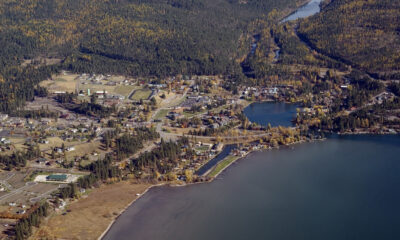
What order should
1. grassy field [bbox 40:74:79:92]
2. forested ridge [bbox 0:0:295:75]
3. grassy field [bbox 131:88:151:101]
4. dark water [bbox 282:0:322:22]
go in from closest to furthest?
grassy field [bbox 131:88:151:101], grassy field [bbox 40:74:79:92], forested ridge [bbox 0:0:295:75], dark water [bbox 282:0:322:22]

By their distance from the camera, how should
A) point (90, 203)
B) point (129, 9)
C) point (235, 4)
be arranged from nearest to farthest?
point (90, 203)
point (129, 9)
point (235, 4)

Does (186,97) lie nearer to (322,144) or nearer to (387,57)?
(322,144)

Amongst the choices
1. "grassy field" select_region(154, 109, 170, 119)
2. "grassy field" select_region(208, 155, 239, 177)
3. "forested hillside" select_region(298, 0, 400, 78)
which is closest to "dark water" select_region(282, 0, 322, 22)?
"forested hillside" select_region(298, 0, 400, 78)

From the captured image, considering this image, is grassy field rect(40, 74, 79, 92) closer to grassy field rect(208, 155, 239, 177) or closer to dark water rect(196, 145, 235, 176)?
dark water rect(196, 145, 235, 176)

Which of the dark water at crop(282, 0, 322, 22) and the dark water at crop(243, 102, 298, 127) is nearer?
the dark water at crop(243, 102, 298, 127)

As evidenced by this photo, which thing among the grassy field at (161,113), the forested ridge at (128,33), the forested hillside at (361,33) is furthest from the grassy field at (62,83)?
the forested hillside at (361,33)

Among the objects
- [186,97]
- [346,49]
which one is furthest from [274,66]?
[186,97]

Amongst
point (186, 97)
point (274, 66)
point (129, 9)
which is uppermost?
point (129, 9)

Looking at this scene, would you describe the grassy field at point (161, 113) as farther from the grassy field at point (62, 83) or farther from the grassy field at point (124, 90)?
the grassy field at point (62, 83)
